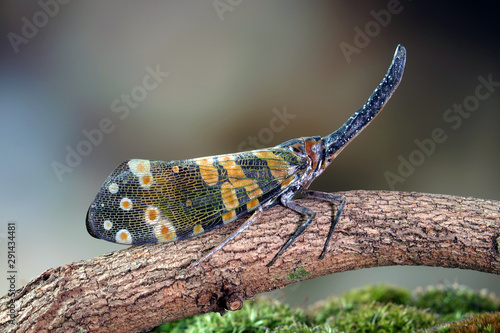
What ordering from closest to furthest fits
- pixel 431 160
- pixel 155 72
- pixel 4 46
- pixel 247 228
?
pixel 247 228
pixel 4 46
pixel 155 72
pixel 431 160

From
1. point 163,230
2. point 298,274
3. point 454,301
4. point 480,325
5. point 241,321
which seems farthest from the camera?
point 454,301

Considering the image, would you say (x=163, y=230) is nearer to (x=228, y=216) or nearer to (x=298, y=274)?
(x=228, y=216)

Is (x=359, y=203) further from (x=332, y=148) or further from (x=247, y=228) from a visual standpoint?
(x=247, y=228)

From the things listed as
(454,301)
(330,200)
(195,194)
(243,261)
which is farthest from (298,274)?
(454,301)

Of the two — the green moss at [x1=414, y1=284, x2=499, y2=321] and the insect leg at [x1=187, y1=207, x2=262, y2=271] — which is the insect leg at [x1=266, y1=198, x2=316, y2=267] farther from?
the green moss at [x1=414, y1=284, x2=499, y2=321]

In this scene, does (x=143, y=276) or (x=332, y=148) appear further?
(x=332, y=148)

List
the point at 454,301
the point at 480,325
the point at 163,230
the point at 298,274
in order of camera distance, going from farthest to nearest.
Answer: the point at 454,301, the point at 480,325, the point at 298,274, the point at 163,230

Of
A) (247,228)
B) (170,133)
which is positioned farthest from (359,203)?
(170,133)
